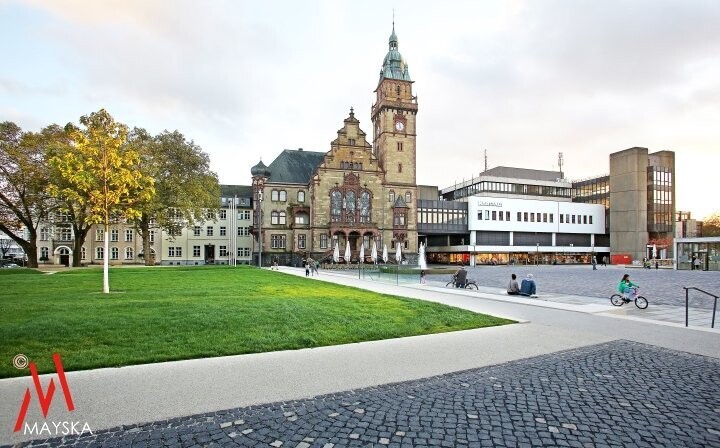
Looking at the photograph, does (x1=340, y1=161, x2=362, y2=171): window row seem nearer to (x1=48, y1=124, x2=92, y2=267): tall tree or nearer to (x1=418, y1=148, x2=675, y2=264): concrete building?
(x1=418, y1=148, x2=675, y2=264): concrete building

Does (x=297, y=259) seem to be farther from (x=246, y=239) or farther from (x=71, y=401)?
(x=71, y=401)

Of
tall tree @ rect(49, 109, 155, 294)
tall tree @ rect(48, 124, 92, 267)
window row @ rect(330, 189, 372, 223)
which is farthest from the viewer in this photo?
window row @ rect(330, 189, 372, 223)

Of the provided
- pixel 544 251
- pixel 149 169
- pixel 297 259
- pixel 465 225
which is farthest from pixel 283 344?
pixel 544 251

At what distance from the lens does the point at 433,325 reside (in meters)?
12.3

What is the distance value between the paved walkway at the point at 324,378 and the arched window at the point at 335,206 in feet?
179

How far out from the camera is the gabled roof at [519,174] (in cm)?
10588

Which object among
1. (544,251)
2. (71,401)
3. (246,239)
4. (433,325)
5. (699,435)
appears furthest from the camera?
(544,251)

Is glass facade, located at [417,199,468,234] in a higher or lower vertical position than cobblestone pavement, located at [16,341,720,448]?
higher

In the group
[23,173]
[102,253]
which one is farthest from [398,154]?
[102,253]

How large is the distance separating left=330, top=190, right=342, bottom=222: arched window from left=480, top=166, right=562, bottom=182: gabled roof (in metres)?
54.8

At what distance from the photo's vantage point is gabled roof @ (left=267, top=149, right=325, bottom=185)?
227 feet

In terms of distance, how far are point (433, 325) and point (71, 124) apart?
139 feet

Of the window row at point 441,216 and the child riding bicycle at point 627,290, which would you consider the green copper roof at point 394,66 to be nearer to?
the window row at point 441,216

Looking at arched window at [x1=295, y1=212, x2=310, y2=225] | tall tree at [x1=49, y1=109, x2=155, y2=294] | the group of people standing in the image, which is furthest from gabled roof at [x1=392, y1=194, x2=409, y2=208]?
tall tree at [x1=49, y1=109, x2=155, y2=294]
